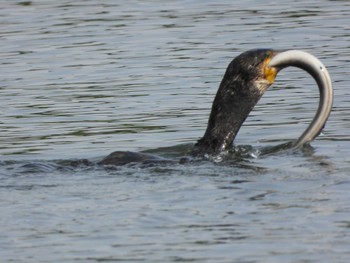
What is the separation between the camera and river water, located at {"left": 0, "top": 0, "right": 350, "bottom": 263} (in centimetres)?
856

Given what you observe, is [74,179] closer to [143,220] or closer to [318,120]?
[143,220]

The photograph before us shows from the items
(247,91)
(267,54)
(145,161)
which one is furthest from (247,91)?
(145,161)

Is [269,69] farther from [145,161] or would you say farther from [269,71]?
[145,161]

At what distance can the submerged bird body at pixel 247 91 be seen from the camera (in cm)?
1140

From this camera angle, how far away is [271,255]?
26.4 feet

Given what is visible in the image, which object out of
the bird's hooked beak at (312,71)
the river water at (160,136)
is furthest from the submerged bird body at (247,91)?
the river water at (160,136)

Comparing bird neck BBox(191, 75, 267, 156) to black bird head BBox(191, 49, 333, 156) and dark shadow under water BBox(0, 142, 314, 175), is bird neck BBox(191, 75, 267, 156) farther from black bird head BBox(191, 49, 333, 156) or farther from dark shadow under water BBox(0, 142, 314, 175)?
dark shadow under water BBox(0, 142, 314, 175)

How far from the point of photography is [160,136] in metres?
13.0

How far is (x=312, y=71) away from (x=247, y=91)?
1.85 ft

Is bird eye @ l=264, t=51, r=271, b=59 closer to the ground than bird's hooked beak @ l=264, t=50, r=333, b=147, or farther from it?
farther from it

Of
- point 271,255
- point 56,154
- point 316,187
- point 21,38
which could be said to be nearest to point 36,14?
point 21,38

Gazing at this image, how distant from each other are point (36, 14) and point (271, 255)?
1361 centimetres

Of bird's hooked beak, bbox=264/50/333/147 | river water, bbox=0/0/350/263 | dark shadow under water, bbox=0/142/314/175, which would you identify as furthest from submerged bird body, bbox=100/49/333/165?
river water, bbox=0/0/350/263

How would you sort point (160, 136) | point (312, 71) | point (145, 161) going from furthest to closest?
point (160, 136) → point (312, 71) → point (145, 161)
